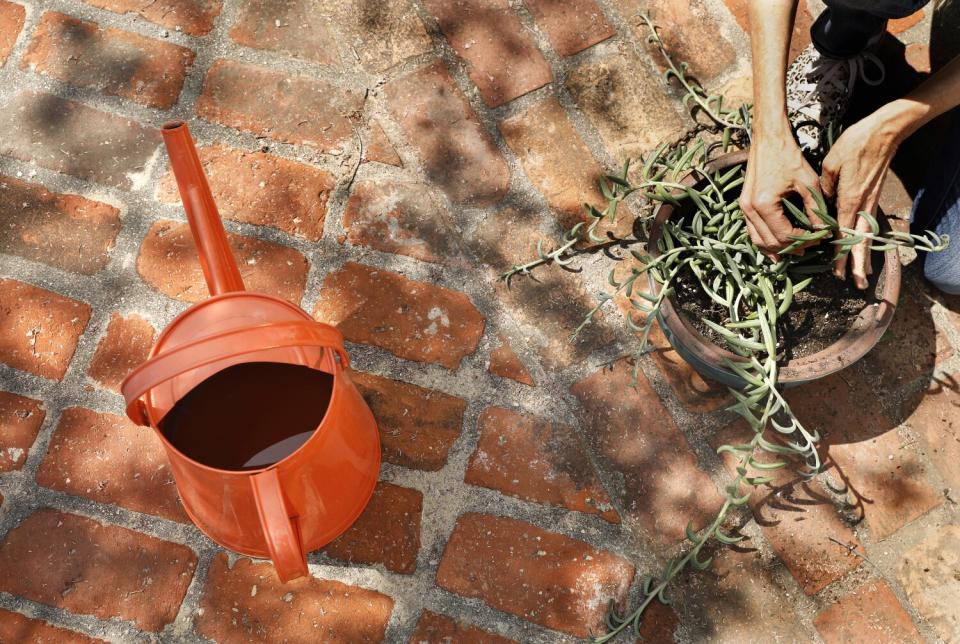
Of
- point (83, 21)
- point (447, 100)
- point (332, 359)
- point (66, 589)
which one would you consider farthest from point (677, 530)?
point (83, 21)

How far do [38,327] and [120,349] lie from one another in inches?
5.9

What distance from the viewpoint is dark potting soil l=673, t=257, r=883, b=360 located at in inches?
49.9

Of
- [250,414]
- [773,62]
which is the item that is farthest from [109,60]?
[773,62]

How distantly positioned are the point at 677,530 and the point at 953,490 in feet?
1.56

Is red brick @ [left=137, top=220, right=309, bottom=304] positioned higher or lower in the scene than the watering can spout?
lower

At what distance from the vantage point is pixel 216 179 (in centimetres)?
148

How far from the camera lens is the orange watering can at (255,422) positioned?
3.43ft

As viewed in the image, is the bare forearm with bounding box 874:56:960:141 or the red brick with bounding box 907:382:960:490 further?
the red brick with bounding box 907:382:960:490

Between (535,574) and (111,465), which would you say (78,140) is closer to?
(111,465)

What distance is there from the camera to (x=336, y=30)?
155 centimetres

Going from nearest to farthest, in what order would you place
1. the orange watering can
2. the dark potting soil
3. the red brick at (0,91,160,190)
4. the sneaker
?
the orange watering can → the dark potting soil → the sneaker → the red brick at (0,91,160,190)

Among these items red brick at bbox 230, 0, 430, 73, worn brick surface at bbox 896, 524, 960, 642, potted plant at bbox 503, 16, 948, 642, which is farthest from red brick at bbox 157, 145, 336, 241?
worn brick surface at bbox 896, 524, 960, 642

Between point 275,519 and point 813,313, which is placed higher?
point 813,313

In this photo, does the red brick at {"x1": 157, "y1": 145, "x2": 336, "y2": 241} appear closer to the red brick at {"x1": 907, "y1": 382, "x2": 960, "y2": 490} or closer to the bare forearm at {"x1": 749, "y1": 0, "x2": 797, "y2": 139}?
the bare forearm at {"x1": 749, "y1": 0, "x2": 797, "y2": 139}
